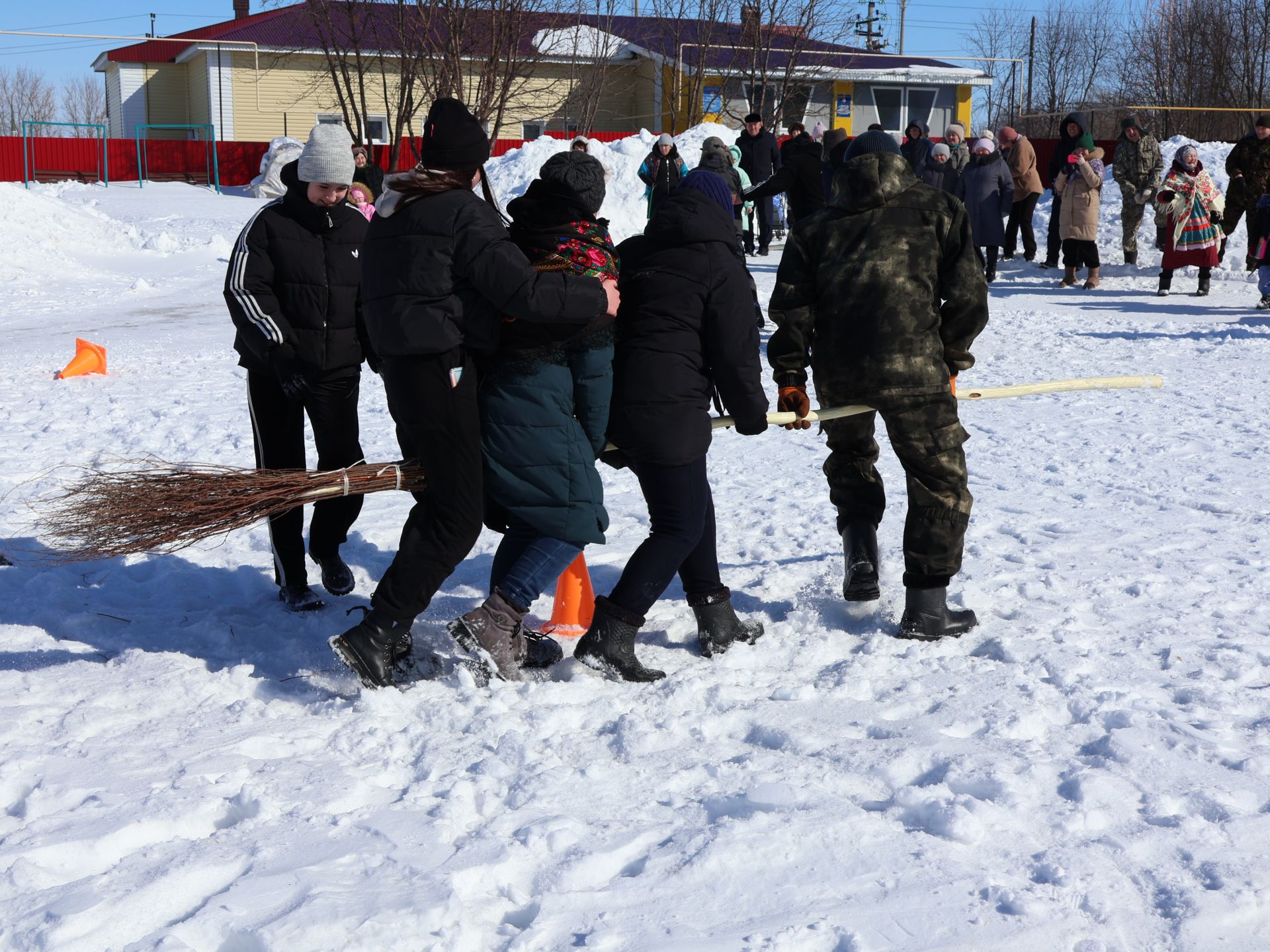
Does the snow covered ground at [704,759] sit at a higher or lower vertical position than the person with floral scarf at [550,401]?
lower

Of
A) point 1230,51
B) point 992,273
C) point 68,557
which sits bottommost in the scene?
point 68,557

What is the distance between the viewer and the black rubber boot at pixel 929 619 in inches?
156

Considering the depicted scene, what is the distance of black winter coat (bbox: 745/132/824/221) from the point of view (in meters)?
11.9

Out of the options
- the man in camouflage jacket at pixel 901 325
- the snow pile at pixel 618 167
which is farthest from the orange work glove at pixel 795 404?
the snow pile at pixel 618 167

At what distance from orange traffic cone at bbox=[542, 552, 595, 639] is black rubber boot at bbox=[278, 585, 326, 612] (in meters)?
0.86

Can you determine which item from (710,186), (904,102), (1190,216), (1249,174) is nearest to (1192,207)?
(1190,216)

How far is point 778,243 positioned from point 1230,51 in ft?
73.7

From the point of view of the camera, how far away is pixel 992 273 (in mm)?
14328

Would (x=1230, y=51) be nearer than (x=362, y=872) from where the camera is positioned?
No

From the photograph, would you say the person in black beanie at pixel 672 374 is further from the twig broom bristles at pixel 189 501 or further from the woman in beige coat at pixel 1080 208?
the woman in beige coat at pixel 1080 208

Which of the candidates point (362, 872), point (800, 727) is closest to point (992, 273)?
point (800, 727)

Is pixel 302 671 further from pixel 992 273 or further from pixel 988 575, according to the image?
pixel 992 273

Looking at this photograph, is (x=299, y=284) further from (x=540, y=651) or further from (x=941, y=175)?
(x=941, y=175)

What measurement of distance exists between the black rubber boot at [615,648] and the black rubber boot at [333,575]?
1.25m
